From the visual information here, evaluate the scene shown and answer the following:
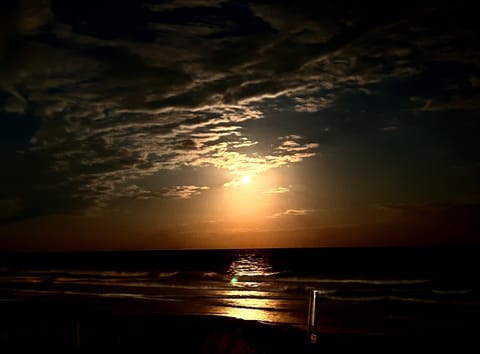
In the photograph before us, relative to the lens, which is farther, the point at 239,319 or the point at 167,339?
the point at 239,319

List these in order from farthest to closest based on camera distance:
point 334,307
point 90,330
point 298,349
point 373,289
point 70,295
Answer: point 373,289 → point 70,295 → point 334,307 → point 90,330 → point 298,349

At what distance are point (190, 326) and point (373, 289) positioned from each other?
24182 millimetres

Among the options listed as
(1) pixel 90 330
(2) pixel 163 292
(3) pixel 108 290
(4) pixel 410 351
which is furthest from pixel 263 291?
(1) pixel 90 330

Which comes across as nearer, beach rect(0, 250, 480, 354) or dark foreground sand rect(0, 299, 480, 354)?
dark foreground sand rect(0, 299, 480, 354)

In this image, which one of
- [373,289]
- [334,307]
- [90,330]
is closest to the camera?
[90,330]

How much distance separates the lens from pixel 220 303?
83.3 ft

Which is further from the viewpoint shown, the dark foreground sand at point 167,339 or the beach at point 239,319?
the beach at point 239,319

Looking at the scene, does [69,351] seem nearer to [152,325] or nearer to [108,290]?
[152,325]

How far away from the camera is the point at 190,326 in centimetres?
1198

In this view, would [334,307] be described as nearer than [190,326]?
No

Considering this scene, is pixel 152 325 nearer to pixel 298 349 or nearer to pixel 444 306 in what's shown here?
pixel 298 349

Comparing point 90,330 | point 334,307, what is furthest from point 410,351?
point 334,307

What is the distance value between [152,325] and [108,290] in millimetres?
22775

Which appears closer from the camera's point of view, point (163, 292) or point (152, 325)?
point (152, 325)
